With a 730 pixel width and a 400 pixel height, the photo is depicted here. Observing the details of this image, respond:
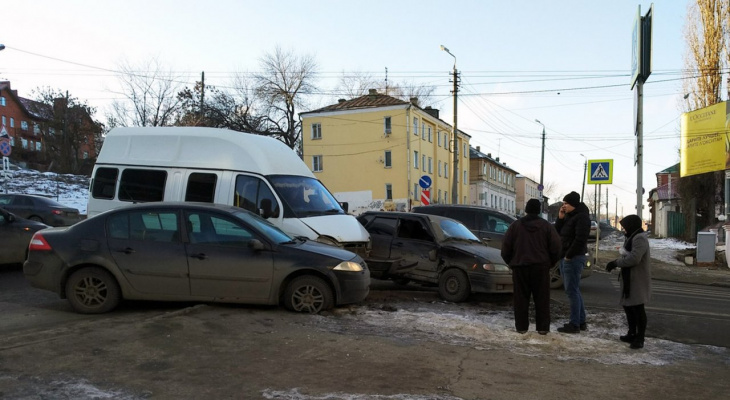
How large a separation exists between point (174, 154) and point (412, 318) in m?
5.83

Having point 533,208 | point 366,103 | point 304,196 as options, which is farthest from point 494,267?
point 366,103

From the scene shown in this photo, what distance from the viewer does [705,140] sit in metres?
24.6

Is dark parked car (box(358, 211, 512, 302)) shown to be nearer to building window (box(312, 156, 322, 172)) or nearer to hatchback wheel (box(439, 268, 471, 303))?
hatchback wheel (box(439, 268, 471, 303))

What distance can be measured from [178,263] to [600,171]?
13410 millimetres

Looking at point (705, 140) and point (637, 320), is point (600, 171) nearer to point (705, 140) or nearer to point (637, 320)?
point (637, 320)

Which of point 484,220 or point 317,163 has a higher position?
Result: point 317,163

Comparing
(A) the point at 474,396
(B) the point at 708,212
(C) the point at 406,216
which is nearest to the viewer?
(A) the point at 474,396

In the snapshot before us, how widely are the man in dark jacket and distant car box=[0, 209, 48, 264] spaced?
346 inches

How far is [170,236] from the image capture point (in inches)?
281

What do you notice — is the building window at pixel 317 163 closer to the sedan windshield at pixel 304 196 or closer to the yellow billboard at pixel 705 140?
the yellow billboard at pixel 705 140

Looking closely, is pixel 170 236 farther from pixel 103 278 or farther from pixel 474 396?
pixel 474 396

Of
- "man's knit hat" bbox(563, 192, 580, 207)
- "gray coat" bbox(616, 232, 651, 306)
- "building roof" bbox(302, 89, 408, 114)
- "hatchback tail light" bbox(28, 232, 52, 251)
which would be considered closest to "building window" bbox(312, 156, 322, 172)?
"building roof" bbox(302, 89, 408, 114)

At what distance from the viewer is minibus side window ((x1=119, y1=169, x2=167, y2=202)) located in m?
10.5

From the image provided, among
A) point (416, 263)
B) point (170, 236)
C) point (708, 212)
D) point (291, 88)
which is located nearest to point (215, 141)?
point (170, 236)
